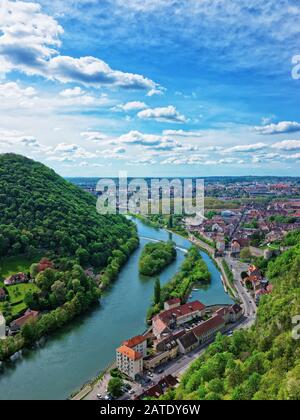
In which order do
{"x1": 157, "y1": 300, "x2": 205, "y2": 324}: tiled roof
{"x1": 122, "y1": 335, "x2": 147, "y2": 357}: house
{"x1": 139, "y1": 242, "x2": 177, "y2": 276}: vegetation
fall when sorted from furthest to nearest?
{"x1": 139, "y1": 242, "x2": 177, "y2": 276}: vegetation
{"x1": 157, "y1": 300, "x2": 205, "y2": 324}: tiled roof
{"x1": 122, "y1": 335, "x2": 147, "y2": 357}: house

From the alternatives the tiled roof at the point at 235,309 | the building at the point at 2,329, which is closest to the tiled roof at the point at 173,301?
the tiled roof at the point at 235,309

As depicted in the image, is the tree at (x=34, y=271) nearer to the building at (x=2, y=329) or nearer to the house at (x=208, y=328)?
the building at (x=2, y=329)

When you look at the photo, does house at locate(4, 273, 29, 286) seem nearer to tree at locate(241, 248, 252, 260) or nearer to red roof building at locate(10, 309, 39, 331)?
red roof building at locate(10, 309, 39, 331)

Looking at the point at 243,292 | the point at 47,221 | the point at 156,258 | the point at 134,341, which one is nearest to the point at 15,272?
the point at 47,221

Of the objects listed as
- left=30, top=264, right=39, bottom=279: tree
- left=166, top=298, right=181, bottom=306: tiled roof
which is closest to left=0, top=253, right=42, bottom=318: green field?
left=30, top=264, right=39, bottom=279: tree

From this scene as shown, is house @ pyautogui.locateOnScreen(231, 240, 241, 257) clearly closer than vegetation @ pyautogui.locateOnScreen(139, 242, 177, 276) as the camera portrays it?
No

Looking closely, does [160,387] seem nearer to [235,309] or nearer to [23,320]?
[235,309]

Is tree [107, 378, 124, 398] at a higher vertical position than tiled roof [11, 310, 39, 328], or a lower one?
lower

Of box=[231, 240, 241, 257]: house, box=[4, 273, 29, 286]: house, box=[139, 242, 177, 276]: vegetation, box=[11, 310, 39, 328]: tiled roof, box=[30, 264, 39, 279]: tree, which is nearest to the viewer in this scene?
box=[11, 310, 39, 328]: tiled roof
